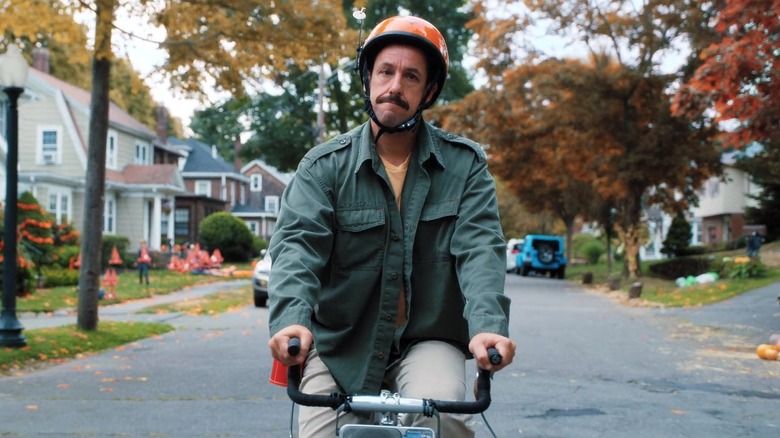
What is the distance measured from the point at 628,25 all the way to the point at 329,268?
28.8 m

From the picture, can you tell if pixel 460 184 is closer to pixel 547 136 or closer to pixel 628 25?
pixel 628 25

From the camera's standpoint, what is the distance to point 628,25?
3019 cm

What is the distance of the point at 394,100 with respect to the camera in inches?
129

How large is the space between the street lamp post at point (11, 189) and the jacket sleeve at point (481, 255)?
943 centimetres

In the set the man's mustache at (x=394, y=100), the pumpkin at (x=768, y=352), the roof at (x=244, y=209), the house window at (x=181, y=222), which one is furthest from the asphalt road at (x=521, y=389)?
the roof at (x=244, y=209)

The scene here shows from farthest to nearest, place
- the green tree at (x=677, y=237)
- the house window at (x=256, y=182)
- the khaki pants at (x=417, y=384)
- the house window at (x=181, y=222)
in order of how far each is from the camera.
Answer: the house window at (x=256, y=182) → the house window at (x=181, y=222) → the green tree at (x=677, y=237) → the khaki pants at (x=417, y=384)

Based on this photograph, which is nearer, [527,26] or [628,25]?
[628,25]

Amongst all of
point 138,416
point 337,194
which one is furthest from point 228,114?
point 337,194

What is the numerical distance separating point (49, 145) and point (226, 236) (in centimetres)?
980

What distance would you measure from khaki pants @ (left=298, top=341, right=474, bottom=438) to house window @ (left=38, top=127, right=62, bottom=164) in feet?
128

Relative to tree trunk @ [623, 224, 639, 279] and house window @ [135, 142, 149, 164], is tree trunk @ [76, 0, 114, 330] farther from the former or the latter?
house window @ [135, 142, 149, 164]

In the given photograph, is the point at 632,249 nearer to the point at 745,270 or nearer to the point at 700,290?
the point at 745,270

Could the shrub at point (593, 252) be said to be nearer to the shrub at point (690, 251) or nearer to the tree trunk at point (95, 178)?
the shrub at point (690, 251)

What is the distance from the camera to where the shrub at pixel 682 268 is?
33.1 meters
